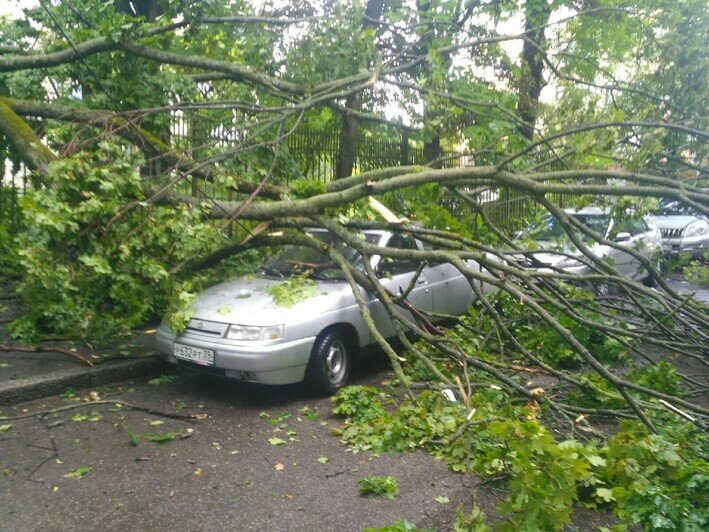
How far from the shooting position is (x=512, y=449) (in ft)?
12.5

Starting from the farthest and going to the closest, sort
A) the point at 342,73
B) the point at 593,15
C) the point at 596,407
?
the point at 593,15 < the point at 342,73 < the point at 596,407

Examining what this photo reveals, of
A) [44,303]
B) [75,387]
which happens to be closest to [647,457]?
[75,387]

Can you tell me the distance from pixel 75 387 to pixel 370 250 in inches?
122

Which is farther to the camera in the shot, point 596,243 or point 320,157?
point 320,157

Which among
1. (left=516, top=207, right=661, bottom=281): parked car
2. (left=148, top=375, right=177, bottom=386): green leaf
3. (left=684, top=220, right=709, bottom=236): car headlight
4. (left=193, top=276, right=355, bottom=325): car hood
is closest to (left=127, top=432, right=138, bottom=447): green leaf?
(left=193, top=276, right=355, bottom=325): car hood

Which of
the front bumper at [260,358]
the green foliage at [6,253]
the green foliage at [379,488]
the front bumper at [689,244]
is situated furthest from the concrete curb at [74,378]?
the front bumper at [689,244]

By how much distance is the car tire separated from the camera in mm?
6316

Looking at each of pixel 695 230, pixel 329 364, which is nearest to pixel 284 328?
pixel 329 364

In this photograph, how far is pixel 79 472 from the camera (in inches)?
181

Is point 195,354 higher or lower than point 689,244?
lower

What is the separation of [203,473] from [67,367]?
263 centimetres

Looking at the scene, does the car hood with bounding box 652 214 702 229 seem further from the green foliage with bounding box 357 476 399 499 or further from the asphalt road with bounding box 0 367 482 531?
the green foliage with bounding box 357 476 399 499

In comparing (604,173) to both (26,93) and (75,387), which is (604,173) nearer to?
(75,387)

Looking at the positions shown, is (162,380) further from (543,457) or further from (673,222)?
A: (673,222)
